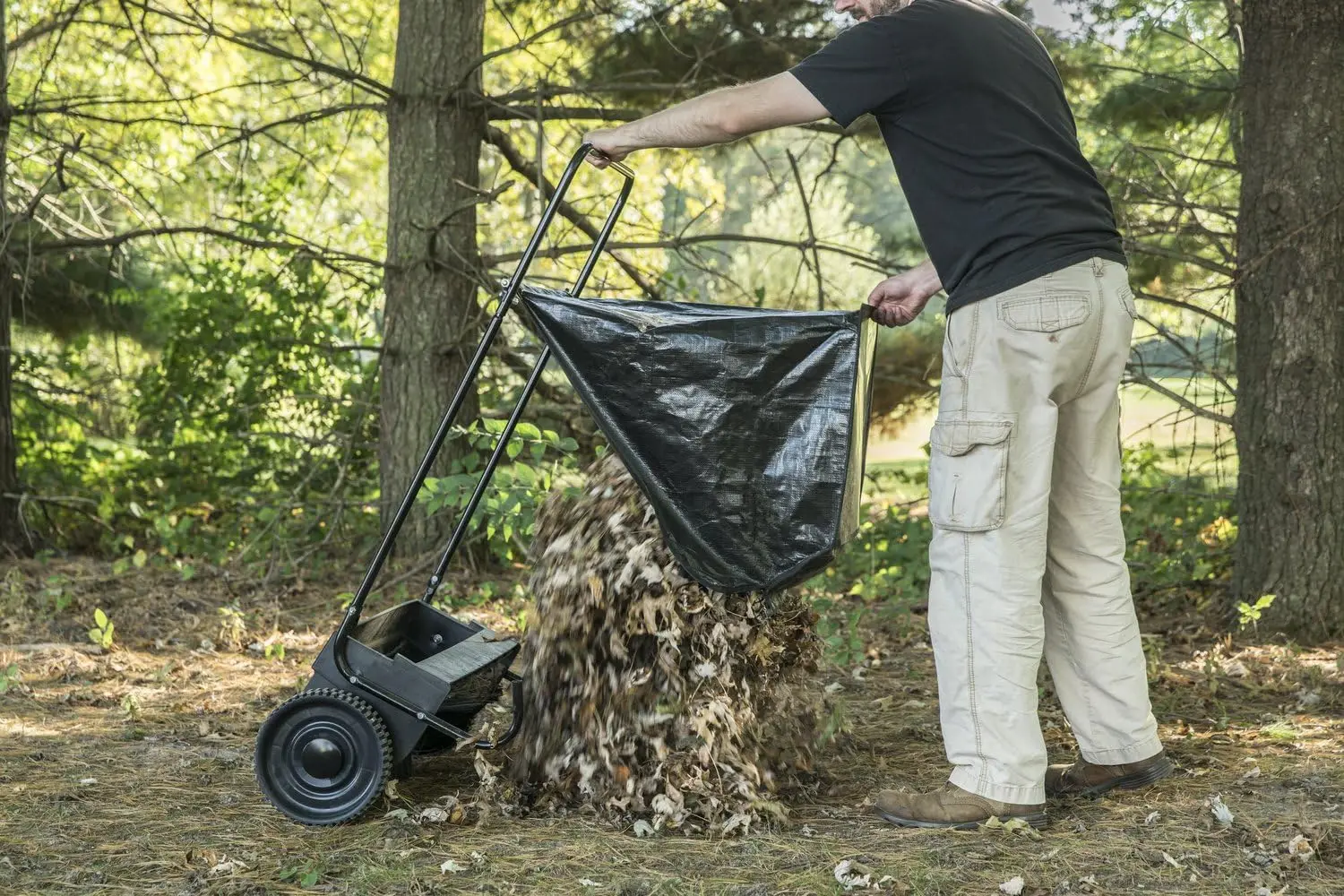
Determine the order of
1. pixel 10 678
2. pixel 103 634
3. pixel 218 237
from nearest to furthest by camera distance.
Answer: pixel 10 678 < pixel 103 634 < pixel 218 237

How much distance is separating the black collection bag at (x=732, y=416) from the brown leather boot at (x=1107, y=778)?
870 mm

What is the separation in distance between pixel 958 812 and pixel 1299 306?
2.59 m

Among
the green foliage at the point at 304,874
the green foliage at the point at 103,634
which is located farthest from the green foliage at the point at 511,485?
the green foliage at the point at 304,874

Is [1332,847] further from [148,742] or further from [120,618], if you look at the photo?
[120,618]

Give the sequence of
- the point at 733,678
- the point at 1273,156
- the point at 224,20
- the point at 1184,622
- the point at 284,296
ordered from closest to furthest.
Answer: the point at 733,678, the point at 1273,156, the point at 1184,622, the point at 284,296, the point at 224,20

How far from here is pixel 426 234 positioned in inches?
226

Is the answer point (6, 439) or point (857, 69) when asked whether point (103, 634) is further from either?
point (857, 69)

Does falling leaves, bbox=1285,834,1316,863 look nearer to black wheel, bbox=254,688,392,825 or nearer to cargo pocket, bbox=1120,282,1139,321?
cargo pocket, bbox=1120,282,1139,321

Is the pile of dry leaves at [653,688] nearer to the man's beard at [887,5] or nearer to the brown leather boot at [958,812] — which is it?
the brown leather boot at [958,812]

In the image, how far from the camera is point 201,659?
15.6 ft

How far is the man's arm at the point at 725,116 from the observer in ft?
8.97

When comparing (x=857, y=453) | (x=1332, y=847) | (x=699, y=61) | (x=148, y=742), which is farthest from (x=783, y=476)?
(x=699, y=61)

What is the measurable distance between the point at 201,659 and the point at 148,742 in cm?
106

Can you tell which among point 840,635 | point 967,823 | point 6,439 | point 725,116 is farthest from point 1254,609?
point 6,439
